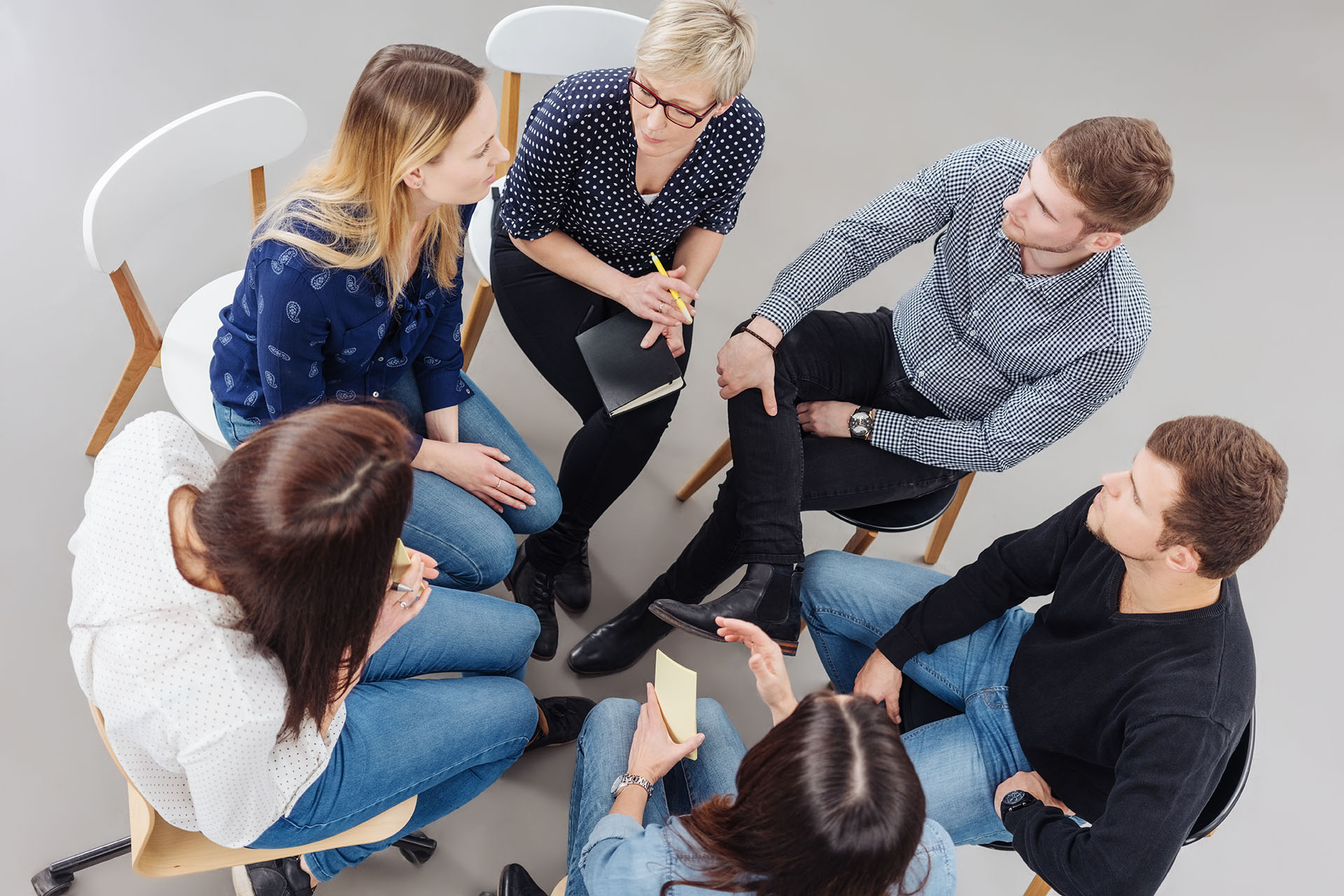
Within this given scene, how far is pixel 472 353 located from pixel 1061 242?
1.60m

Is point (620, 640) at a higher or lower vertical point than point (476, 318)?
lower

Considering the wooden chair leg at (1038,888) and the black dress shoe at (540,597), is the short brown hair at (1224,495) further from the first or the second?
the black dress shoe at (540,597)

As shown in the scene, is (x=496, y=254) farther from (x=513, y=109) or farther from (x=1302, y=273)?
(x=1302, y=273)

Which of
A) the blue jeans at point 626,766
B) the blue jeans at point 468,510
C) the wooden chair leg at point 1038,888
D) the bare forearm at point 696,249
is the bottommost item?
the wooden chair leg at point 1038,888

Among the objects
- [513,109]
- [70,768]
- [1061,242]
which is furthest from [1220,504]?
[70,768]

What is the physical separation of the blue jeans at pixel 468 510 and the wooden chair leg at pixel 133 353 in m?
0.32

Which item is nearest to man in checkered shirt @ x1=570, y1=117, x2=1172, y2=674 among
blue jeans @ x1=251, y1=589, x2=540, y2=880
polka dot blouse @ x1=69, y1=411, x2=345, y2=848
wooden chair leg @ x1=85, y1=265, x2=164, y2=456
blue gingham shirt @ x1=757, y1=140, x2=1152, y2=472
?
blue gingham shirt @ x1=757, y1=140, x2=1152, y2=472

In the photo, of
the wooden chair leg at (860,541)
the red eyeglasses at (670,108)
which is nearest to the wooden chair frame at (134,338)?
the red eyeglasses at (670,108)

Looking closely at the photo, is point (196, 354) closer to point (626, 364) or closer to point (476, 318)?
point (476, 318)

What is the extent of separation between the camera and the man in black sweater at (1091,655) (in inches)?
54.7

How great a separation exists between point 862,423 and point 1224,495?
815mm

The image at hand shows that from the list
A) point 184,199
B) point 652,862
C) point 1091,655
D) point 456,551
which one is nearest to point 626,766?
point 652,862

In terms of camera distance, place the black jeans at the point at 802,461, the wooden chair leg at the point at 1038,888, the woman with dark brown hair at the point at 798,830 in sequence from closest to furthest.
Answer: the woman with dark brown hair at the point at 798,830 < the wooden chair leg at the point at 1038,888 < the black jeans at the point at 802,461

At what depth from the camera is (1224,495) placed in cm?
139
